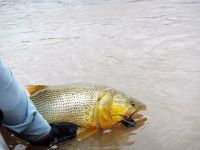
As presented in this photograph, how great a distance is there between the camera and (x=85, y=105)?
414 centimetres

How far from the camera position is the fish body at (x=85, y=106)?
13.5 feet

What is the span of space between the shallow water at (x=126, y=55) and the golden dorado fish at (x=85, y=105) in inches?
6.3

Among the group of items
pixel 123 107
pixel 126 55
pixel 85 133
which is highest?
pixel 123 107

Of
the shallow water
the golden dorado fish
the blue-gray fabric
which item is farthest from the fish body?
the blue-gray fabric

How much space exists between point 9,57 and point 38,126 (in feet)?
12.6

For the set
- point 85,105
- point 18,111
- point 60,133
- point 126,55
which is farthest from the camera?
point 126,55

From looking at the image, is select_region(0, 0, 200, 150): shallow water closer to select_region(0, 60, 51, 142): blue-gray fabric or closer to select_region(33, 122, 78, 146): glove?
select_region(33, 122, 78, 146): glove

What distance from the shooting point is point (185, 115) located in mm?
4398

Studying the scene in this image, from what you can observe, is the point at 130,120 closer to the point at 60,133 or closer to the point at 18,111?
the point at 60,133

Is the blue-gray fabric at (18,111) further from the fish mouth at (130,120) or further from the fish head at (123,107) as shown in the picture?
the fish mouth at (130,120)

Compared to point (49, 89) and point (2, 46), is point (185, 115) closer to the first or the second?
point (49, 89)

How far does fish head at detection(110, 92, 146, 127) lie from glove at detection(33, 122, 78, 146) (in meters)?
0.36

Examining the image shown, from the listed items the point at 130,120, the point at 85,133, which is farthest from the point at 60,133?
the point at 130,120

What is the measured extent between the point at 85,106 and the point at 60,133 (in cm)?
32
